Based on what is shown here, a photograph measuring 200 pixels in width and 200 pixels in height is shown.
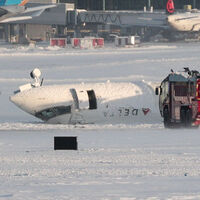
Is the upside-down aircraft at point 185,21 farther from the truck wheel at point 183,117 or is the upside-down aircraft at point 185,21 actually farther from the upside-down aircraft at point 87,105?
the truck wheel at point 183,117

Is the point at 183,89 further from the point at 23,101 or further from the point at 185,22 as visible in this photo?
the point at 185,22

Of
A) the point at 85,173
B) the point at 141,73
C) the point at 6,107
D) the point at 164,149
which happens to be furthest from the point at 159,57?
the point at 85,173

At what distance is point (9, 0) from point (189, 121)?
212 ft

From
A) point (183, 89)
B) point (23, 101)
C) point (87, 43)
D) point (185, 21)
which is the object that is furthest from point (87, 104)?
point (185, 21)

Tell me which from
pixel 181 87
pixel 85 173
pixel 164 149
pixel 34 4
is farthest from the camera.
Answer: pixel 34 4

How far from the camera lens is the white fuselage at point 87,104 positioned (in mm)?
34344

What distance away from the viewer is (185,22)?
407 feet

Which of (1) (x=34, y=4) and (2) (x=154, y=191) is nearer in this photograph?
(2) (x=154, y=191)

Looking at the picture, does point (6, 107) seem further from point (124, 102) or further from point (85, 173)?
point (85, 173)

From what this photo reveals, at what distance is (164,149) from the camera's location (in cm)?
2281

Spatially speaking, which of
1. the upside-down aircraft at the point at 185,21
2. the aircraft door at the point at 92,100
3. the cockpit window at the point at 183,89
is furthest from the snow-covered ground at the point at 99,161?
the upside-down aircraft at the point at 185,21

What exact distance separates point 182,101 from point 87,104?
5280 millimetres

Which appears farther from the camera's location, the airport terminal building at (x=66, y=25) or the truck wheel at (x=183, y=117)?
the airport terminal building at (x=66, y=25)

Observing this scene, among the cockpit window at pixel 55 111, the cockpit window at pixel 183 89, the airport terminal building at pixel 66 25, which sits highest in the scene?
the cockpit window at pixel 183 89
